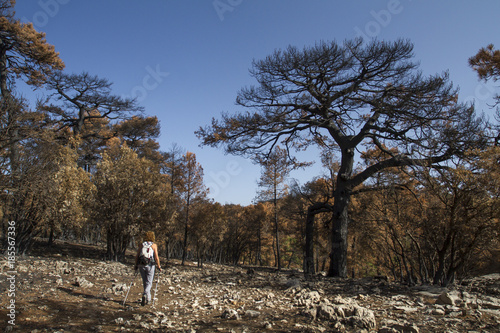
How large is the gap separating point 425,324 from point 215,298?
408cm

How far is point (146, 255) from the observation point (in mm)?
6203

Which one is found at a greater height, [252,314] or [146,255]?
[146,255]

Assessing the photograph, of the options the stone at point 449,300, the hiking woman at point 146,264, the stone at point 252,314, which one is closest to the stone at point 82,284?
the hiking woman at point 146,264

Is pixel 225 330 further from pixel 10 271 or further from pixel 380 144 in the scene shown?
pixel 380 144

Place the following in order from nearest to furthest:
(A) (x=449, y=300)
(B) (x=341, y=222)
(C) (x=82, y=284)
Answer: (A) (x=449, y=300)
(C) (x=82, y=284)
(B) (x=341, y=222)

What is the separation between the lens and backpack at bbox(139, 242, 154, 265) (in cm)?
617

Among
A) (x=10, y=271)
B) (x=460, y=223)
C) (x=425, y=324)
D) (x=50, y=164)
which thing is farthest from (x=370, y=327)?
(x=50, y=164)

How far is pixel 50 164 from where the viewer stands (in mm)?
10375

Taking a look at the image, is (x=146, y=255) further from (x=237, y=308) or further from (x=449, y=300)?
(x=449, y=300)

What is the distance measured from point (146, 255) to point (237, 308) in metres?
2.24

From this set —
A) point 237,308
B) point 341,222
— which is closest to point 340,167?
point 341,222

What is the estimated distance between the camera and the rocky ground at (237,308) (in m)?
4.31

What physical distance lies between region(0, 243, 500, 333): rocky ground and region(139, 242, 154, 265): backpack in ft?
2.80

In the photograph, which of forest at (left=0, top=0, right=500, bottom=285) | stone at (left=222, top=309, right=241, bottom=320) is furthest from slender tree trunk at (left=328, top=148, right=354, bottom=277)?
stone at (left=222, top=309, right=241, bottom=320)
